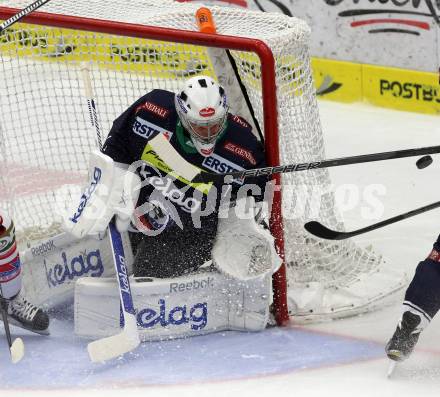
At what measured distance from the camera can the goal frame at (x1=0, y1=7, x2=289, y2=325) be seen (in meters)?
3.57

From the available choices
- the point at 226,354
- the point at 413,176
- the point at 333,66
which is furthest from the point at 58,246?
the point at 333,66

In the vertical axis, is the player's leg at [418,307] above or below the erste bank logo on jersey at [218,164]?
below

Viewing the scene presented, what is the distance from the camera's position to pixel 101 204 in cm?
362

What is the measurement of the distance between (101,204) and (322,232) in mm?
761

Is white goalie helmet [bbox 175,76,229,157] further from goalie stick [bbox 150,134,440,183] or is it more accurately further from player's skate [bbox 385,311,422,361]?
player's skate [bbox 385,311,422,361]

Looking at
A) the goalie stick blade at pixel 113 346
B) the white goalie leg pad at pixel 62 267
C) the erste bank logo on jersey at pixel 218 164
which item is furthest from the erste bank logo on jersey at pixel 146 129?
the goalie stick blade at pixel 113 346

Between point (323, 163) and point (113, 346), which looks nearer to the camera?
point (113, 346)

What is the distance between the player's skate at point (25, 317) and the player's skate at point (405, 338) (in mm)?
1186

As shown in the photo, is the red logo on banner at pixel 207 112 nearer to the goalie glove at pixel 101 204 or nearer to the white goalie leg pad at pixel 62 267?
the goalie glove at pixel 101 204

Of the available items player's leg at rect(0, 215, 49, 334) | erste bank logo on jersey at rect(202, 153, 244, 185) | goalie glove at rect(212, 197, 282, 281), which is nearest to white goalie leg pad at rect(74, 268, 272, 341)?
goalie glove at rect(212, 197, 282, 281)

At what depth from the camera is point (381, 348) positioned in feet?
12.0

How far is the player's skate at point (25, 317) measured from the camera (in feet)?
12.4

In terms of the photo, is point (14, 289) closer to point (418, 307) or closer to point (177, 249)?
point (177, 249)

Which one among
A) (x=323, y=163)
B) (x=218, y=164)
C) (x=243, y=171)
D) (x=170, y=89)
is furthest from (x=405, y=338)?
(x=170, y=89)
